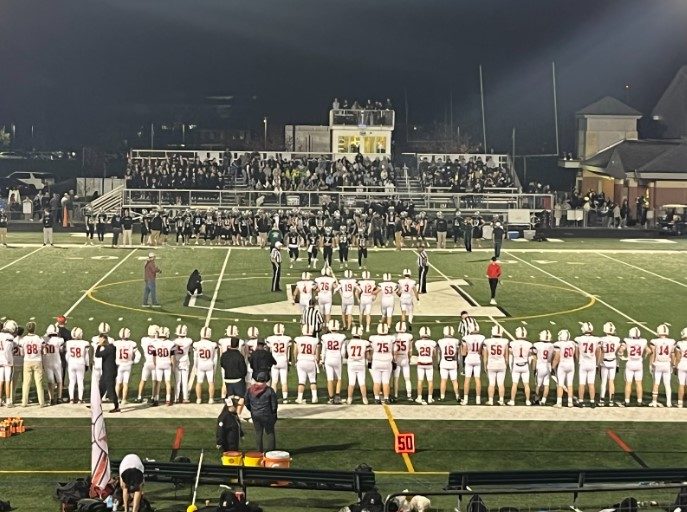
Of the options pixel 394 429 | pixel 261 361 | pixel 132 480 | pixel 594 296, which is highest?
pixel 261 361

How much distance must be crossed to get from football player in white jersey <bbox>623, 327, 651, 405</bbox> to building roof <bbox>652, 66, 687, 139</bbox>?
188ft

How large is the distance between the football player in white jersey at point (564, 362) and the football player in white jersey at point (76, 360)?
7.76 m

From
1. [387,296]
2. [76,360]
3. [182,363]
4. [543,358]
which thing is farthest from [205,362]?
Answer: [387,296]

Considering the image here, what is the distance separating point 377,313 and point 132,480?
16929 mm

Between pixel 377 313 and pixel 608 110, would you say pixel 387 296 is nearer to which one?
pixel 377 313

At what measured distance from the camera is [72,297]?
31.5 metres

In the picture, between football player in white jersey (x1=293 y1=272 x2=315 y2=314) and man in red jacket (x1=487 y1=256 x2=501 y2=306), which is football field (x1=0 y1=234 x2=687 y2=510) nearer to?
man in red jacket (x1=487 y1=256 x2=501 y2=306)

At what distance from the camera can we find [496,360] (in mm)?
21188

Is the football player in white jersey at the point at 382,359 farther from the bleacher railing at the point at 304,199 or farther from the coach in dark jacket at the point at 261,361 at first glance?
the bleacher railing at the point at 304,199

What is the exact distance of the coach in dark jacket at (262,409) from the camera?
1709 centimetres

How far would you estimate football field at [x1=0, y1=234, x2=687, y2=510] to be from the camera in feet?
57.9

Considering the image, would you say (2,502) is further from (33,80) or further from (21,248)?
(33,80)

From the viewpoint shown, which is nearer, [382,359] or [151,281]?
[382,359]

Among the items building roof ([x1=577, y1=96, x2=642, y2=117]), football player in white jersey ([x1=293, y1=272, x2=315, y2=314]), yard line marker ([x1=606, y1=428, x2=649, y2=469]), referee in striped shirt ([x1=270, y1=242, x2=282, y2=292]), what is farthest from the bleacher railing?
yard line marker ([x1=606, y1=428, x2=649, y2=469])
